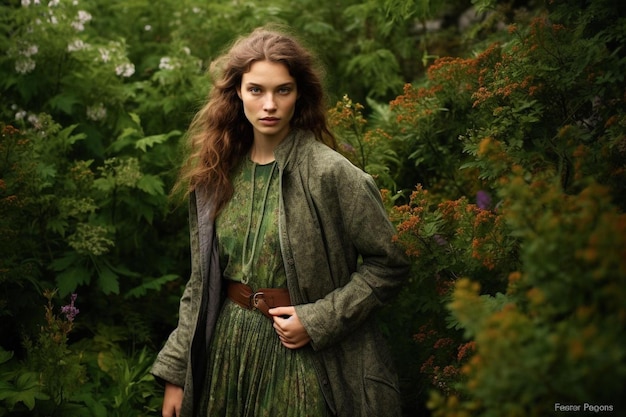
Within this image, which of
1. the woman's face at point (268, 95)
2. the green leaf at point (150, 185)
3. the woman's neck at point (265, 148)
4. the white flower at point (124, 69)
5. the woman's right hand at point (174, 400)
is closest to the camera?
the woman's face at point (268, 95)

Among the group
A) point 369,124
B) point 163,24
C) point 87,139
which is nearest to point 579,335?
point 369,124

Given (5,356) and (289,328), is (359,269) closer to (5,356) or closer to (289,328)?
(289,328)

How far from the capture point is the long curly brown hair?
2.71 metres

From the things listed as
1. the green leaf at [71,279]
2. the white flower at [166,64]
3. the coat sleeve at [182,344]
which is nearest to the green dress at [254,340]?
the coat sleeve at [182,344]

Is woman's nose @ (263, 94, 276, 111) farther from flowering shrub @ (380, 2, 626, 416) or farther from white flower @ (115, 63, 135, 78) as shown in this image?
white flower @ (115, 63, 135, 78)

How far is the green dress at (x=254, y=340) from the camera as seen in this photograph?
2.63 m

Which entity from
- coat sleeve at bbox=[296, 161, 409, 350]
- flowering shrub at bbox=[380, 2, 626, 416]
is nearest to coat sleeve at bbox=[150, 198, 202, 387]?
coat sleeve at bbox=[296, 161, 409, 350]

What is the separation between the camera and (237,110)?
9.77 ft

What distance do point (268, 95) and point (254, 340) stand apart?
3.32 ft

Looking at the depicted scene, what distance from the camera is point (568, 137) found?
2436mm

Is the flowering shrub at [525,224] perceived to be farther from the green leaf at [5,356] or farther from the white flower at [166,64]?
the green leaf at [5,356]

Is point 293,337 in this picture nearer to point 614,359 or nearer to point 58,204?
point 614,359

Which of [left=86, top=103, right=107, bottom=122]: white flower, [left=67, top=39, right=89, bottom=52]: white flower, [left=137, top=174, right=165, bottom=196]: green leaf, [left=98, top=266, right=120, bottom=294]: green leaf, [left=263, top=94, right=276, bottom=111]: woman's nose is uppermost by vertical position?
[left=67, top=39, right=89, bottom=52]: white flower

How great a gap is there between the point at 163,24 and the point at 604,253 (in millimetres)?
4710
